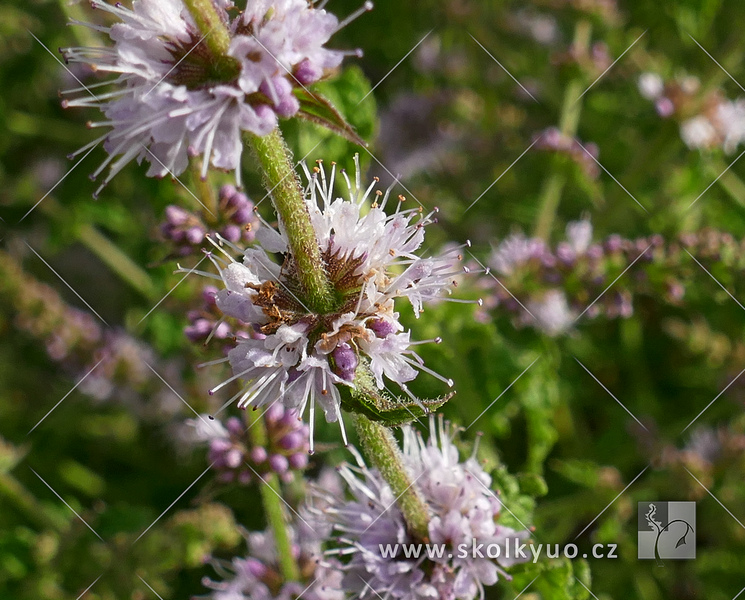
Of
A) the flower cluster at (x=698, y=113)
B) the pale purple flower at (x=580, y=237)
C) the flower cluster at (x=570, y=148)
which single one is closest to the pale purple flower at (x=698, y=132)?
the flower cluster at (x=698, y=113)

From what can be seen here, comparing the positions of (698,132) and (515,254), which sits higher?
(698,132)

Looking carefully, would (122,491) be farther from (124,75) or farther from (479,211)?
(124,75)

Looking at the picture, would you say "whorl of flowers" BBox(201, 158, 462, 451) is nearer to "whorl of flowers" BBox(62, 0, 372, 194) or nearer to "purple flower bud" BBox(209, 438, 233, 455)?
"whorl of flowers" BBox(62, 0, 372, 194)

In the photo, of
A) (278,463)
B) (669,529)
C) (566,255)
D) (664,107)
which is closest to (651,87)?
(664,107)

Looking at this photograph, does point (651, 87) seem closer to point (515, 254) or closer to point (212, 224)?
point (515, 254)

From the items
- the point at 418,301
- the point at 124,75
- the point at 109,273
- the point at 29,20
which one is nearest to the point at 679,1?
the point at 418,301

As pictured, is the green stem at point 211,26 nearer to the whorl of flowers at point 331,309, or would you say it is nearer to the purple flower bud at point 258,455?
the whorl of flowers at point 331,309
